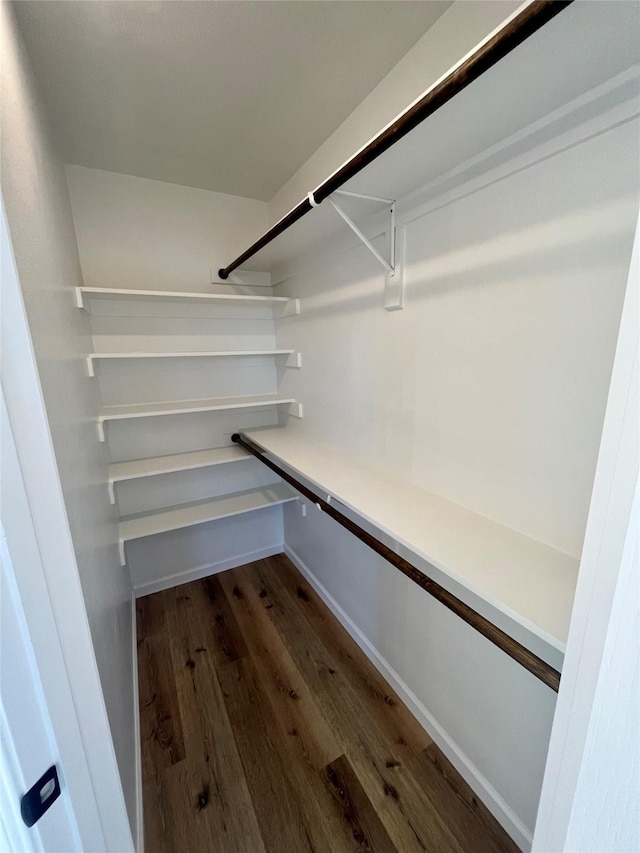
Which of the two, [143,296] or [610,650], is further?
[143,296]

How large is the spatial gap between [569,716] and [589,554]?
0.29m

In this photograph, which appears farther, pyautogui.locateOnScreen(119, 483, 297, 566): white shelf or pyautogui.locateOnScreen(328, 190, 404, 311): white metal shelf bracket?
pyautogui.locateOnScreen(119, 483, 297, 566): white shelf

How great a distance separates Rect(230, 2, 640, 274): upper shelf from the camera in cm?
56

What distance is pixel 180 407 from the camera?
6.37ft

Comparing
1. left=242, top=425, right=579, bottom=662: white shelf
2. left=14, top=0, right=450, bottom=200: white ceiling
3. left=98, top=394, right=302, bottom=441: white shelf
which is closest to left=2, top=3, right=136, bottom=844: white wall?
left=14, top=0, right=450, bottom=200: white ceiling

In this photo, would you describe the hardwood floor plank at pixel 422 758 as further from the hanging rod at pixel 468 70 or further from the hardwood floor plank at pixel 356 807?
the hanging rod at pixel 468 70

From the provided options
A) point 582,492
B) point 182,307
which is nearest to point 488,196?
point 582,492

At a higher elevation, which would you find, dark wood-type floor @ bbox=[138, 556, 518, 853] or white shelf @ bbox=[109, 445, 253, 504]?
white shelf @ bbox=[109, 445, 253, 504]

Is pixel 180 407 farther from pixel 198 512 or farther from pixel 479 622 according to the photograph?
pixel 479 622

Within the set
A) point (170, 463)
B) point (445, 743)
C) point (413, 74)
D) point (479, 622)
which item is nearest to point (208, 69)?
point (413, 74)

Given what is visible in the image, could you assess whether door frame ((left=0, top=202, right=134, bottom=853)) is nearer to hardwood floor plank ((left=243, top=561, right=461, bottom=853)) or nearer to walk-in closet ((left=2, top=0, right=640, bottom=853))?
walk-in closet ((left=2, top=0, right=640, bottom=853))

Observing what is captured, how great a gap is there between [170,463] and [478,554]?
1.75 m

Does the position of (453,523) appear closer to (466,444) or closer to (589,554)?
(466,444)

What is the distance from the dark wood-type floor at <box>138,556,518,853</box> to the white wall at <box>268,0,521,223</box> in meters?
2.45
